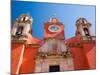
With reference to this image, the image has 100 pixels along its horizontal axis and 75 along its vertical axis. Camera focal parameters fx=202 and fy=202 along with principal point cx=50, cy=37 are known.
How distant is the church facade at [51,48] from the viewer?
2023mm

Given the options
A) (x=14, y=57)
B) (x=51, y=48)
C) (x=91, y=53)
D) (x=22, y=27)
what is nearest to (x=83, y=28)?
(x=91, y=53)

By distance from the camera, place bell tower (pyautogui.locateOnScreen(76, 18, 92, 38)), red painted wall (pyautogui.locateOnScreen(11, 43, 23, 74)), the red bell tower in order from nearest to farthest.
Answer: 1. red painted wall (pyautogui.locateOnScreen(11, 43, 23, 74))
2. the red bell tower
3. bell tower (pyautogui.locateOnScreen(76, 18, 92, 38))

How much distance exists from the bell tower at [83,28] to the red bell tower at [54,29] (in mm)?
191

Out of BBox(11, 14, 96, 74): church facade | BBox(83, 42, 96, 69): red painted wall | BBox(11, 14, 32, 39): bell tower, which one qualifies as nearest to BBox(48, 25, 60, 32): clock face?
BBox(11, 14, 96, 74): church facade

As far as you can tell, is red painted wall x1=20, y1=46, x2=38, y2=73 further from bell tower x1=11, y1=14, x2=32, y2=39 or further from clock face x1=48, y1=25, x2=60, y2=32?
clock face x1=48, y1=25, x2=60, y2=32

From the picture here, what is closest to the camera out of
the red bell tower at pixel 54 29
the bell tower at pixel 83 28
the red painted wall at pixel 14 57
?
the red painted wall at pixel 14 57

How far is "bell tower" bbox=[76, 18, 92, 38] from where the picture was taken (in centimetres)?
224

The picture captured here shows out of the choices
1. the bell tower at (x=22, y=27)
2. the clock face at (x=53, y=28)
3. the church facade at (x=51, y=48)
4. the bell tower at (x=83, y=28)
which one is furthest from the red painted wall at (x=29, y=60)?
the bell tower at (x=83, y=28)

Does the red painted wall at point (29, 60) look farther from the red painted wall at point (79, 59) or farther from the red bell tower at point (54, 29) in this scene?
the red painted wall at point (79, 59)

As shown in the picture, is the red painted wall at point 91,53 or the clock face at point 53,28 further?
the red painted wall at point 91,53

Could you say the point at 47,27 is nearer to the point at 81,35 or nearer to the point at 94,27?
the point at 81,35

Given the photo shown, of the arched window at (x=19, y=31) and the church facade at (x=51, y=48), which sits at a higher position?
the arched window at (x=19, y=31)

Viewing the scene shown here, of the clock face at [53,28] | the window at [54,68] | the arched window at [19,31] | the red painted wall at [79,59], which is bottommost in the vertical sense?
the window at [54,68]

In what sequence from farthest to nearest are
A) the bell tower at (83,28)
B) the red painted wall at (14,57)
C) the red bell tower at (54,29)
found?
the bell tower at (83,28), the red bell tower at (54,29), the red painted wall at (14,57)
